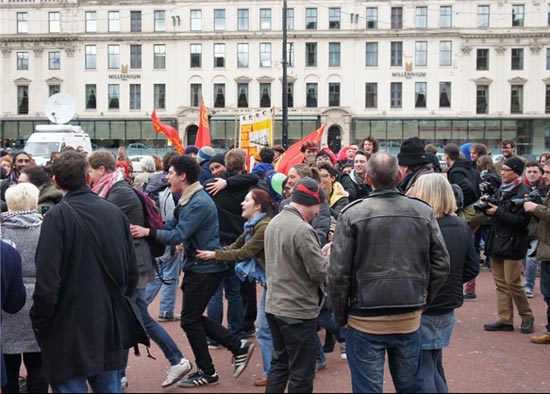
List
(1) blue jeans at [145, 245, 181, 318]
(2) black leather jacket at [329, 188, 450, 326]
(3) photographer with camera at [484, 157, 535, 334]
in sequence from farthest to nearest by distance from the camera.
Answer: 1. (1) blue jeans at [145, 245, 181, 318]
2. (3) photographer with camera at [484, 157, 535, 334]
3. (2) black leather jacket at [329, 188, 450, 326]

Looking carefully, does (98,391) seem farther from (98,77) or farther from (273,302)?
(98,77)

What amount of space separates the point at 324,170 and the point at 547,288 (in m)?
2.81

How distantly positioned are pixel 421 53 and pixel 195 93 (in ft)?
62.6

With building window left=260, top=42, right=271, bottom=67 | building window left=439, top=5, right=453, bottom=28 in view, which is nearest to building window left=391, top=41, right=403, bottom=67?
building window left=439, top=5, right=453, bottom=28

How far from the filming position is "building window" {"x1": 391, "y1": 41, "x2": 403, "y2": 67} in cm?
5508

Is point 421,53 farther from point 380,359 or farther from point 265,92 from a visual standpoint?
point 380,359

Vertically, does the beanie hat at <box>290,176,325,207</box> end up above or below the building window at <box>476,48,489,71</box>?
below

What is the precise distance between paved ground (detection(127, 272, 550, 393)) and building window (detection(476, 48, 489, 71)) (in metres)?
50.6

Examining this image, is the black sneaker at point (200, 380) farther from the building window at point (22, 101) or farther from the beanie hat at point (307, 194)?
the building window at point (22, 101)

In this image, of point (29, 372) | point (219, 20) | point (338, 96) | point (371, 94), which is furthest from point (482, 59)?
point (29, 372)

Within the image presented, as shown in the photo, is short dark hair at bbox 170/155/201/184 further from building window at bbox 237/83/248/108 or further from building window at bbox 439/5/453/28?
building window at bbox 439/5/453/28

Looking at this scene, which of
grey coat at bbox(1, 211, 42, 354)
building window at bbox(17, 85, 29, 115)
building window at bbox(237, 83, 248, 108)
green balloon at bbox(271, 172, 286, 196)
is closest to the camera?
grey coat at bbox(1, 211, 42, 354)

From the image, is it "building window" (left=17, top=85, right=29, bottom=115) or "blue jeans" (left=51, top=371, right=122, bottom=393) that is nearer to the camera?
"blue jeans" (left=51, top=371, right=122, bottom=393)

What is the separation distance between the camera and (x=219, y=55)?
5578cm
